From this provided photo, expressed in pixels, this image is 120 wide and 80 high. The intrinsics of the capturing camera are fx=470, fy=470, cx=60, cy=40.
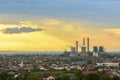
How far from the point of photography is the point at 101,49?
19350 centimetres

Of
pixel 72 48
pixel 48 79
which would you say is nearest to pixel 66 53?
pixel 72 48

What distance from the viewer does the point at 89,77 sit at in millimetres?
48312

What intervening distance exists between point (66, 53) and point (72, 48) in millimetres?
4123

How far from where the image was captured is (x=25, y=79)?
53000 mm

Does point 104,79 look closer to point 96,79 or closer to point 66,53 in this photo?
point 96,79

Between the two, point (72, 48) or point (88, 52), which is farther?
point (72, 48)

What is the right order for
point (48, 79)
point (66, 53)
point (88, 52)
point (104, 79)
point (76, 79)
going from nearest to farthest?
1. point (104, 79)
2. point (76, 79)
3. point (48, 79)
4. point (88, 52)
5. point (66, 53)

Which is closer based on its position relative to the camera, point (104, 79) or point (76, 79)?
point (104, 79)

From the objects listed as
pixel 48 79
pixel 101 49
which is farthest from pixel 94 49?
pixel 48 79

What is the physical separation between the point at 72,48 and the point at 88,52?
16416mm

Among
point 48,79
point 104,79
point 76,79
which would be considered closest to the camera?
point 104,79

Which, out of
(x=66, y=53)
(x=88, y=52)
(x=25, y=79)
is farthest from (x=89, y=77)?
(x=66, y=53)

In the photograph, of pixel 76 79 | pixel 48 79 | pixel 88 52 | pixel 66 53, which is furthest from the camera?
pixel 66 53

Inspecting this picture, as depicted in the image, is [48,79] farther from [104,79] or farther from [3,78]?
[104,79]
